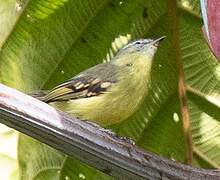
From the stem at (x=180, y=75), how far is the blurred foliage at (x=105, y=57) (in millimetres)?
17

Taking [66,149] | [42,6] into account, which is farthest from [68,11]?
[66,149]

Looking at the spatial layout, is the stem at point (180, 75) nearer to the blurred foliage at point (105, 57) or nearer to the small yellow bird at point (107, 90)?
the blurred foliage at point (105, 57)

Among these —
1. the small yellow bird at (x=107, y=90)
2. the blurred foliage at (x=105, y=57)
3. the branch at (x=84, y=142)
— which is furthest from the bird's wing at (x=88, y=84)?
the branch at (x=84, y=142)

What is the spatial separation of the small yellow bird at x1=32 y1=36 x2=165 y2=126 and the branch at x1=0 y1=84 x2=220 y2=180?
99cm

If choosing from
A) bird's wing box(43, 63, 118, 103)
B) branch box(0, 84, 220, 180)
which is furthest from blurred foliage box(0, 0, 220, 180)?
branch box(0, 84, 220, 180)

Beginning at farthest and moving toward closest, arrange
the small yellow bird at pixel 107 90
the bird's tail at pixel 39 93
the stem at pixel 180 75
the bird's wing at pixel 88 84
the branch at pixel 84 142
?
the bird's wing at pixel 88 84
the small yellow bird at pixel 107 90
the bird's tail at pixel 39 93
the stem at pixel 180 75
the branch at pixel 84 142

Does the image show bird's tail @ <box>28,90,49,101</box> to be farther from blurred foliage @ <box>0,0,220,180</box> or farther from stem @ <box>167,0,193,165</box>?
stem @ <box>167,0,193,165</box>

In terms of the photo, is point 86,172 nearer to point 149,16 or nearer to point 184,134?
point 184,134

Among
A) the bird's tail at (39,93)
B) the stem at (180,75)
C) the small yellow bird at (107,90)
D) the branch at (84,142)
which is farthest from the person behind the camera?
the small yellow bird at (107,90)

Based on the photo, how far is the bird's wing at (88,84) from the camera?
2465mm

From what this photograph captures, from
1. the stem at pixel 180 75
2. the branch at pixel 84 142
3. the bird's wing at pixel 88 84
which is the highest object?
the bird's wing at pixel 88 84

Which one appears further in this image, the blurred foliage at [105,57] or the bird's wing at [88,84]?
the bird's wing at [88,84]

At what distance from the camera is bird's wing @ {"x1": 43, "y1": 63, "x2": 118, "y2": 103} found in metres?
2.46

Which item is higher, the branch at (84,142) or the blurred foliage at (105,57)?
the blurred foliage at (105,57)
